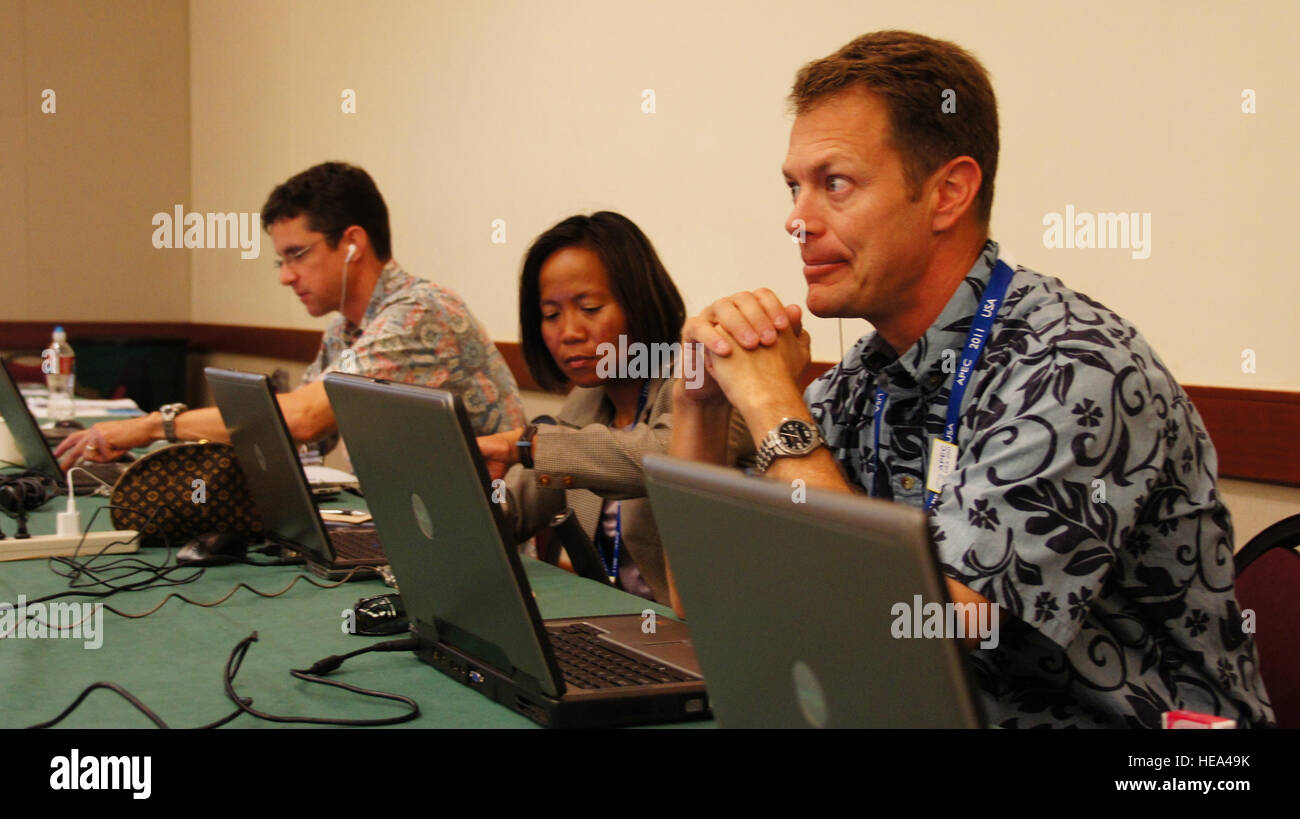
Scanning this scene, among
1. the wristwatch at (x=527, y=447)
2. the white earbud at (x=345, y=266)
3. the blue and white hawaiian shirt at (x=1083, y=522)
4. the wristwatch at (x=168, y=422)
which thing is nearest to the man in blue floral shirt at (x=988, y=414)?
the blue and white hawaiian shirt at (x=1083, y=522)

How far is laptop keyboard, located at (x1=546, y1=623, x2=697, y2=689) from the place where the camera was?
1246 mm

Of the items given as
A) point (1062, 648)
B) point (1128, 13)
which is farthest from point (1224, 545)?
point (1128, 13)

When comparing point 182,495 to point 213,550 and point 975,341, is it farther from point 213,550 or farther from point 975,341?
point 975,341

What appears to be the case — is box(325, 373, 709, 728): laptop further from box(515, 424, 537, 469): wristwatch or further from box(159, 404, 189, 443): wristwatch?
box(159, 404, 189, 443): wristwatch

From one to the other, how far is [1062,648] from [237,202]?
6.51m

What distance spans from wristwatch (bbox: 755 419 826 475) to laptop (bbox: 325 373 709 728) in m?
0.25

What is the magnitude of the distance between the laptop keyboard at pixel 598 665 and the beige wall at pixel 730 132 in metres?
1.37

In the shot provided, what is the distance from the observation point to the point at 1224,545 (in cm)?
130

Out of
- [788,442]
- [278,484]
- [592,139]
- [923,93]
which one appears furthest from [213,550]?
[592,139]

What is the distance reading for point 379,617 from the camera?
154cm

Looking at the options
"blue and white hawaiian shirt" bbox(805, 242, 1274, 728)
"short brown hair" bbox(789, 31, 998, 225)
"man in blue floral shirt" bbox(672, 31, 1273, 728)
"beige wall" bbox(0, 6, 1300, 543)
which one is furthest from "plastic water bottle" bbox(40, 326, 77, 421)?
"blue and white hawaiian shirt" bbox(805, 242, 1274, 728)
